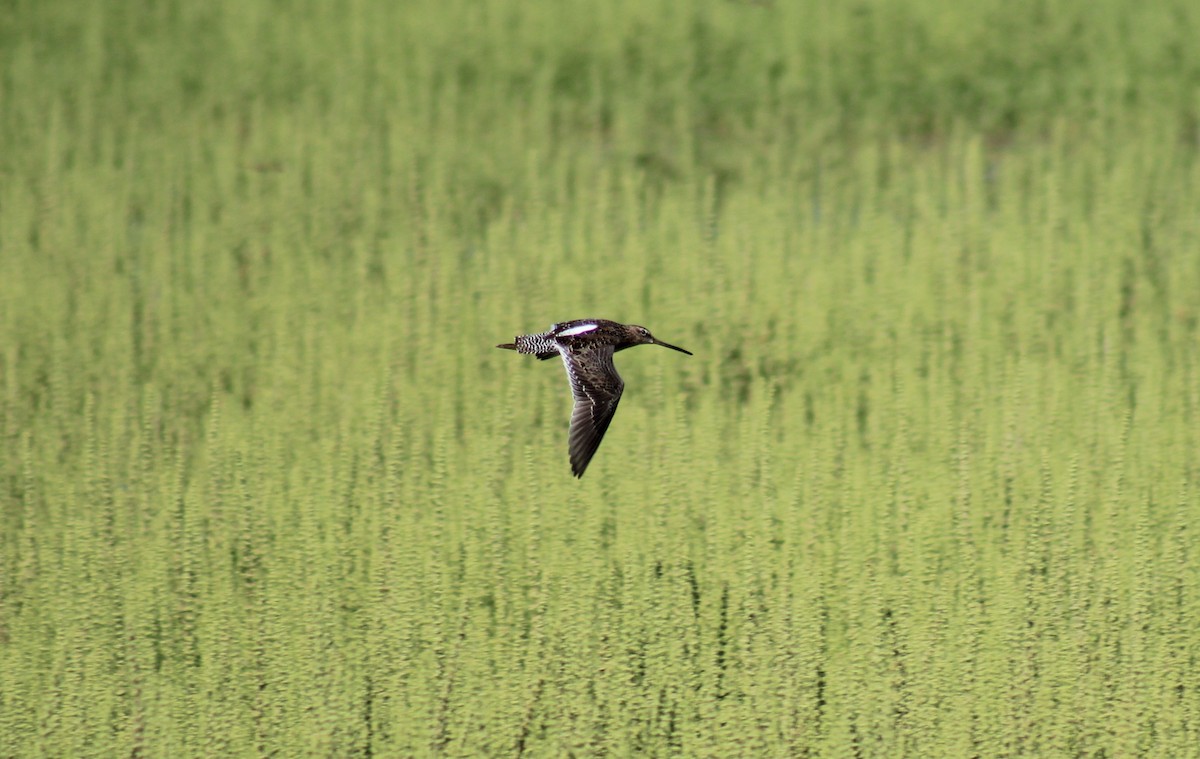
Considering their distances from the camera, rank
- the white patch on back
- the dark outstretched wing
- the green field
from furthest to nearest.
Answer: the green field < the white patch on back < the dark outstretched wing

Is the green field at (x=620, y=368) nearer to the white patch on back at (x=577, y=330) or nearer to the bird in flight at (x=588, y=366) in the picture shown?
the bird in flight at (x=588, y=366)

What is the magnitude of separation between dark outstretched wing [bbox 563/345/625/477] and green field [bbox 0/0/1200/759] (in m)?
0.92

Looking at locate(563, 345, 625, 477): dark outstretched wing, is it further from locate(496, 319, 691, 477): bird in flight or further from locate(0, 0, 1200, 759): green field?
locate(0, 0, 1200, 759): green field

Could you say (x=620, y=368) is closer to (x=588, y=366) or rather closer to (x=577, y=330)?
(x=577, y=330)

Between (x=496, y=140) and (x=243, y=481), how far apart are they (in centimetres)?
233

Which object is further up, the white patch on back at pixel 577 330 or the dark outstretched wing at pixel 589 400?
the white patch on back at pixel 577 330

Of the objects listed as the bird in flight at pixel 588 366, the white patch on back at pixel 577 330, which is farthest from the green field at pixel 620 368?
the white patch on back at pixel 577 330

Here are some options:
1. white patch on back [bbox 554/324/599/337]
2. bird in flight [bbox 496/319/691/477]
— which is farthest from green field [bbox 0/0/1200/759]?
white patch on back [bbox 554/324/599/337]

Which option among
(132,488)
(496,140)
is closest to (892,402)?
(496,140)

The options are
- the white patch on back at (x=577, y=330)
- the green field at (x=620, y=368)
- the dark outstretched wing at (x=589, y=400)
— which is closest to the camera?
the dark outstretched wing at (x=589, y=400)

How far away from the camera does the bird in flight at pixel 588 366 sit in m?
5.31

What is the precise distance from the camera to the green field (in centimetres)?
580

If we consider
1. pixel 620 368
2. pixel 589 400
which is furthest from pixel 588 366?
pixel 620 368

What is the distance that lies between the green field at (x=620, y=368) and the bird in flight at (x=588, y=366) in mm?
771
